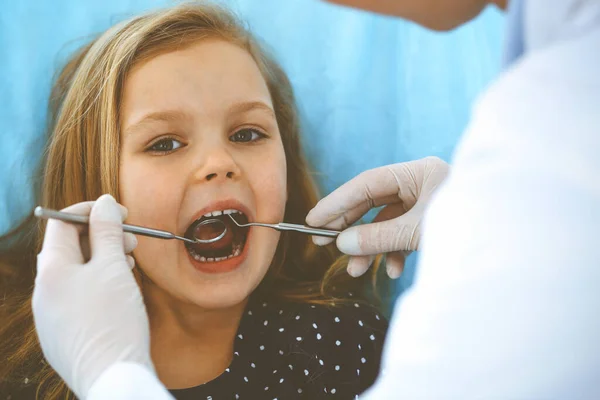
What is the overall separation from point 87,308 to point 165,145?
34cm

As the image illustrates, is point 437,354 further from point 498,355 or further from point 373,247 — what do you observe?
point 373,247

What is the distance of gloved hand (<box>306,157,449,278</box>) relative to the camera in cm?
114

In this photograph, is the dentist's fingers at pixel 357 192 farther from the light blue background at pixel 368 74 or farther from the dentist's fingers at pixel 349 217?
the light blue background at pixel 368 74

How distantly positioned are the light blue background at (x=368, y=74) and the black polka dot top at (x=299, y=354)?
0.62 feet

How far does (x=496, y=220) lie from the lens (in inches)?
24.6

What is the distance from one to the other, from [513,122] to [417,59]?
0.72 meters

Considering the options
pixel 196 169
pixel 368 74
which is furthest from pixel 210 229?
pixel 368 74

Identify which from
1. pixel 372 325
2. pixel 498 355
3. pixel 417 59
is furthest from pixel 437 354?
pixel 417 59

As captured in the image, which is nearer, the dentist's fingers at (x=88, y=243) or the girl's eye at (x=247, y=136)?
the dentist's fingers at (x=88, y=243)

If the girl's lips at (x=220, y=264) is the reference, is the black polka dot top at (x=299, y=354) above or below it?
below

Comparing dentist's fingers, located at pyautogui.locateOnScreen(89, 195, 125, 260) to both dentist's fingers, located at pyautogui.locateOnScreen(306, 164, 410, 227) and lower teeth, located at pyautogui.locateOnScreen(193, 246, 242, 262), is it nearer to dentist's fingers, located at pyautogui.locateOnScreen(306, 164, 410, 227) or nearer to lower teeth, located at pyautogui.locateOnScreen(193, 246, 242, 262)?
lower teeth, located at pyautogui.locateOnScreen(193, 246, 242, 262)

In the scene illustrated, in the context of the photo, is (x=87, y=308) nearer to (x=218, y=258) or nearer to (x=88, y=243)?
(x=88, y=243)

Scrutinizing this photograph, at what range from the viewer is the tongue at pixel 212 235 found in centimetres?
117

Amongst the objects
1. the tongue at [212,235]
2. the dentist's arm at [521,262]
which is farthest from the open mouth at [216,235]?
the dentist's arm at [521,262]
